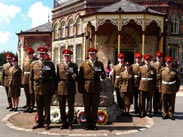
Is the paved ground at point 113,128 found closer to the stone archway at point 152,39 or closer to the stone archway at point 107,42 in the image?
the stone archway at point 152,39

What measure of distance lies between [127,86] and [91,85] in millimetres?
2423

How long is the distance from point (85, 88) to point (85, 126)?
3.68 feet

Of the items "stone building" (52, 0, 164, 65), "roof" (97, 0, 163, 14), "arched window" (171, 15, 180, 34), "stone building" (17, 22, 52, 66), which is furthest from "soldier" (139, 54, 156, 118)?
"stone building" (17, 22, 52, 66)

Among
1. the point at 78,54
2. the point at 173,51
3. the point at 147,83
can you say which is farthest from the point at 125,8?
the point at 147,83

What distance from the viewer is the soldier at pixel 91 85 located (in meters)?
8.39

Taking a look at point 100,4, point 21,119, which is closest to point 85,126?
point 21,119

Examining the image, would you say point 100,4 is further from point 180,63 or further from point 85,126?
point 85,126

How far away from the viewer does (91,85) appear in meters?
8.38

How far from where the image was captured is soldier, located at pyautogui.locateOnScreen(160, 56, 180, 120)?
10195mm

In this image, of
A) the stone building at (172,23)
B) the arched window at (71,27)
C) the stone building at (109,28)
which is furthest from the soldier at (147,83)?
the arched window at (71,27)

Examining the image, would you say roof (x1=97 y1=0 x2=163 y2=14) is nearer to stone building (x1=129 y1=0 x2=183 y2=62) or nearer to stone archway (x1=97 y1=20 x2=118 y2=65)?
stone archway (x1=97 y1=20 x2=118 y2=65)

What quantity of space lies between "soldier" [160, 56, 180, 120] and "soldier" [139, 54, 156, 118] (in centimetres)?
33

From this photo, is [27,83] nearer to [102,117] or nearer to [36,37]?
[102,117]

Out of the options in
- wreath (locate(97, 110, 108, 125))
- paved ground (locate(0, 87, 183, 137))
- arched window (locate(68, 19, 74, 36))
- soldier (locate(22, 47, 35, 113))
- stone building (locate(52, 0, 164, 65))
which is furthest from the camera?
arched window (locate(68, 19, 74, 36))
